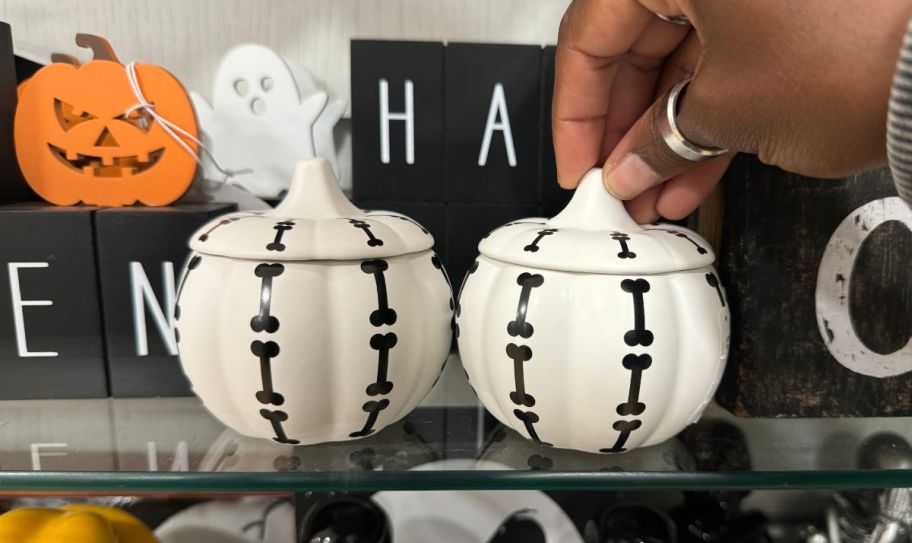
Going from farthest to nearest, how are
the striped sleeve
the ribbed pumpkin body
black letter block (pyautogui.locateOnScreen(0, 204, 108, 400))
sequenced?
black letter block (pyautogui.locateOnScreen(0, 204, 108, 400)) < the ribbed pumpkin body < the striped sleeve

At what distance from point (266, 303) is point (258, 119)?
0.78ft

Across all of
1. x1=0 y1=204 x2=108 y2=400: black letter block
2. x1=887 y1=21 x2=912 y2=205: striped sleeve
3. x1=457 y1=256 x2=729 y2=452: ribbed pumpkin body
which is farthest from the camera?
x1=0 y1=204 x2=108 y2=400: black letter block

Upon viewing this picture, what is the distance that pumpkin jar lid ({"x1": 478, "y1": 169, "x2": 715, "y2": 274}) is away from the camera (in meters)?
0.34

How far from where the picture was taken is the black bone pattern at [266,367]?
34 centimetres

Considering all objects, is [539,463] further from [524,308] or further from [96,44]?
[96,44]

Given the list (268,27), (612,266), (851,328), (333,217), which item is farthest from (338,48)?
(851,328)

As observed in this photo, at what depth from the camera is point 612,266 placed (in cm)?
33

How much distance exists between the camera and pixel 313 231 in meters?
0.36

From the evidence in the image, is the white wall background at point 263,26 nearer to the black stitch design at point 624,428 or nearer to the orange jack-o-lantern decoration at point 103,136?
the orange jack-o-lantern decoration at point 103,136

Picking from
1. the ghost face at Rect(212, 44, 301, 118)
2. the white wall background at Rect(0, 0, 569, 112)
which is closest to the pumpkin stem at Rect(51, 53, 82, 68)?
the white wall background at Rect(0, 0, 569, 112)

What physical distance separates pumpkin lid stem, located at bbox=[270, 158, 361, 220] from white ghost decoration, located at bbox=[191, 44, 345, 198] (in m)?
0.13

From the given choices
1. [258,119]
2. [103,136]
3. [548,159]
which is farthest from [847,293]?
[103,136]

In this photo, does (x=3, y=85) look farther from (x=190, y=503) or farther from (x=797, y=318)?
(x=797, y=318)

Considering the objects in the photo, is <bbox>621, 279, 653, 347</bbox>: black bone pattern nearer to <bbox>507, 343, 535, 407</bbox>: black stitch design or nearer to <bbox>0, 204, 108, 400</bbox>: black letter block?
<bbox>507, 343, 535, 407</bbox>: black stitch design
